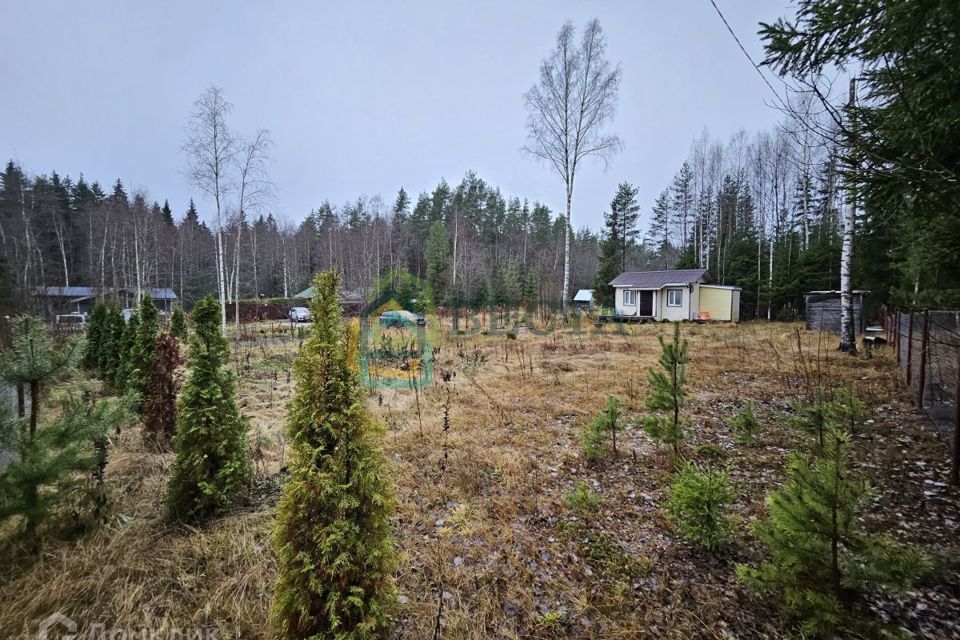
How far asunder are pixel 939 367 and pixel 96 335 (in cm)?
1572

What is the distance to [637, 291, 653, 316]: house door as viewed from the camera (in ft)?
66.8

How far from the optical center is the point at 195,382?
280 centimetres

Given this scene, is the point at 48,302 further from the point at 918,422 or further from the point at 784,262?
the point at 784,262

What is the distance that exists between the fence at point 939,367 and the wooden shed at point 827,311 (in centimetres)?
1114

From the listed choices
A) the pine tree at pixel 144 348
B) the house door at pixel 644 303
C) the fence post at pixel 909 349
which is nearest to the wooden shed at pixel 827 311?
the house door at pixel 644 303

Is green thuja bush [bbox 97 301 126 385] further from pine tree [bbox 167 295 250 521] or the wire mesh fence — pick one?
the wire mesh fence

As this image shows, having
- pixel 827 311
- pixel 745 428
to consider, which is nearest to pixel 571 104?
pixel 827 311

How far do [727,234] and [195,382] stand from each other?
3238 cm

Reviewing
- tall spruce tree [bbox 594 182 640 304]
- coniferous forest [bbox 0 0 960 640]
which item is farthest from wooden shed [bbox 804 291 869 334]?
tall spruce tree [bbox 594 182 640 304]

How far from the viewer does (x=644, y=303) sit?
2056 centimetres

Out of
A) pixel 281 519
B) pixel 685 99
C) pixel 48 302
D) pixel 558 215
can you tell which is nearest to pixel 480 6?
pixel 685 99

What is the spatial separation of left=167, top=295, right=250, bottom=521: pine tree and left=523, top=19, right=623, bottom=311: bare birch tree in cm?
1305

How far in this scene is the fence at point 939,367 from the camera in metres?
3.36

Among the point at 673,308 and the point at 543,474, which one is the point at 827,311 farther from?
the point at 543,474
